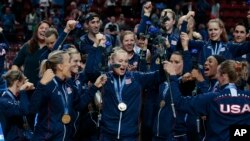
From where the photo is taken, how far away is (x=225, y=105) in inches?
235

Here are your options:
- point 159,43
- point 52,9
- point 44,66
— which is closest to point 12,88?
point 44,66

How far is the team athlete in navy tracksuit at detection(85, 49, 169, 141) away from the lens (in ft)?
22.6

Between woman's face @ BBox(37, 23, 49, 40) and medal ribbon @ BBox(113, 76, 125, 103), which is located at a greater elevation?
woman's face @ BBox(37, 23, 49, 40)

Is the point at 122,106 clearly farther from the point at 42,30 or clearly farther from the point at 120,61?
the point at 42,30

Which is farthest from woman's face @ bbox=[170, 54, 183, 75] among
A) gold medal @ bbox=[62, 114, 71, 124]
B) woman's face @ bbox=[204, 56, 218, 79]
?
gold medal @ bbox=[62, 114, 71, 124]

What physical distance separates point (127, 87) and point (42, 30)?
2.10 m

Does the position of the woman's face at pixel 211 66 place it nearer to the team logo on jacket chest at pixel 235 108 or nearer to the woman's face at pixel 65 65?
the team logo on jacket chest at pixel 235 108

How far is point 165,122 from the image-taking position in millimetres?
7512

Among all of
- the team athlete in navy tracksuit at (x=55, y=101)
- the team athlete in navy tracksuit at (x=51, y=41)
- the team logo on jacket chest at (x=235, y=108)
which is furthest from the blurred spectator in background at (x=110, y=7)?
the team logo on jacket chest at (x=235, y=108)

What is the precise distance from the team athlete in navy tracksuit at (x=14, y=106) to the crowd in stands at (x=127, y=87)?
1 cm

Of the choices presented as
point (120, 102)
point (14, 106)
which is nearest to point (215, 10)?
point (120, 102)

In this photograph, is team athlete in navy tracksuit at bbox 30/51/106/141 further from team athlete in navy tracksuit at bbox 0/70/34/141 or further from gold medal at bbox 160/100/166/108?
gold medal at bbox 160/100/166/108

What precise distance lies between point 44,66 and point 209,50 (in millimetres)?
2438

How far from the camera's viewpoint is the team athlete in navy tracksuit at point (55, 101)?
6605 mm
